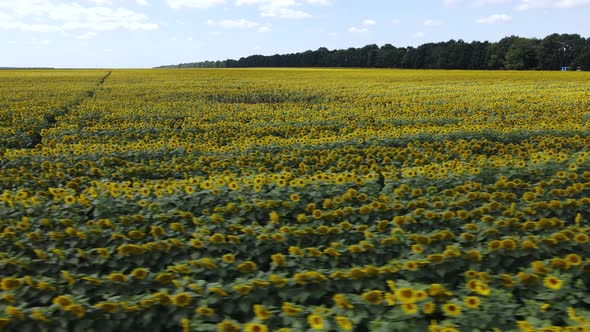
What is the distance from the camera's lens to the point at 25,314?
244cm

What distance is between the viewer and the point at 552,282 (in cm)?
258

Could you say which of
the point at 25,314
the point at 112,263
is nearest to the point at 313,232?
the point at 112,263

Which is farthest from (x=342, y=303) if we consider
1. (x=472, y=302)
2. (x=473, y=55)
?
(x=473, y=55)

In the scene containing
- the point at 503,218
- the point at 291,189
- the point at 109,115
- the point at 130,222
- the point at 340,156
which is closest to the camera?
the point at 503,218

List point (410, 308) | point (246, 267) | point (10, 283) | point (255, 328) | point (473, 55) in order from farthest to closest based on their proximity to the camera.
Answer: point (473, 55) < point (246, 267) < point (10, 283) < point (410, 308) < point (255, 328)

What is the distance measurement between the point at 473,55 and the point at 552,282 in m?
63.8

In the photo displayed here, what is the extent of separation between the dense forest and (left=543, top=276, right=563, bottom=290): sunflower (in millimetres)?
59803

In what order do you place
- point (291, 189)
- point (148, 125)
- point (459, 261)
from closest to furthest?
point (459, 261) < point (291, 189) < point (148, 125)

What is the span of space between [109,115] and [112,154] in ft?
17.7

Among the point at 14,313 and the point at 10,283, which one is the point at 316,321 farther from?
the point at 10,283

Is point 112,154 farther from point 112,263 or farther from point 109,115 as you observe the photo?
point 109,115

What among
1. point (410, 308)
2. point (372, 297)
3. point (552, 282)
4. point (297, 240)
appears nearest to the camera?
point (410, 308)

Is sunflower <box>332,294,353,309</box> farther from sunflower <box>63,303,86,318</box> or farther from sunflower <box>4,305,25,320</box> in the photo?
sunflower <box>4,305,25,320</box>

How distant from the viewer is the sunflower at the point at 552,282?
2.53 metres
